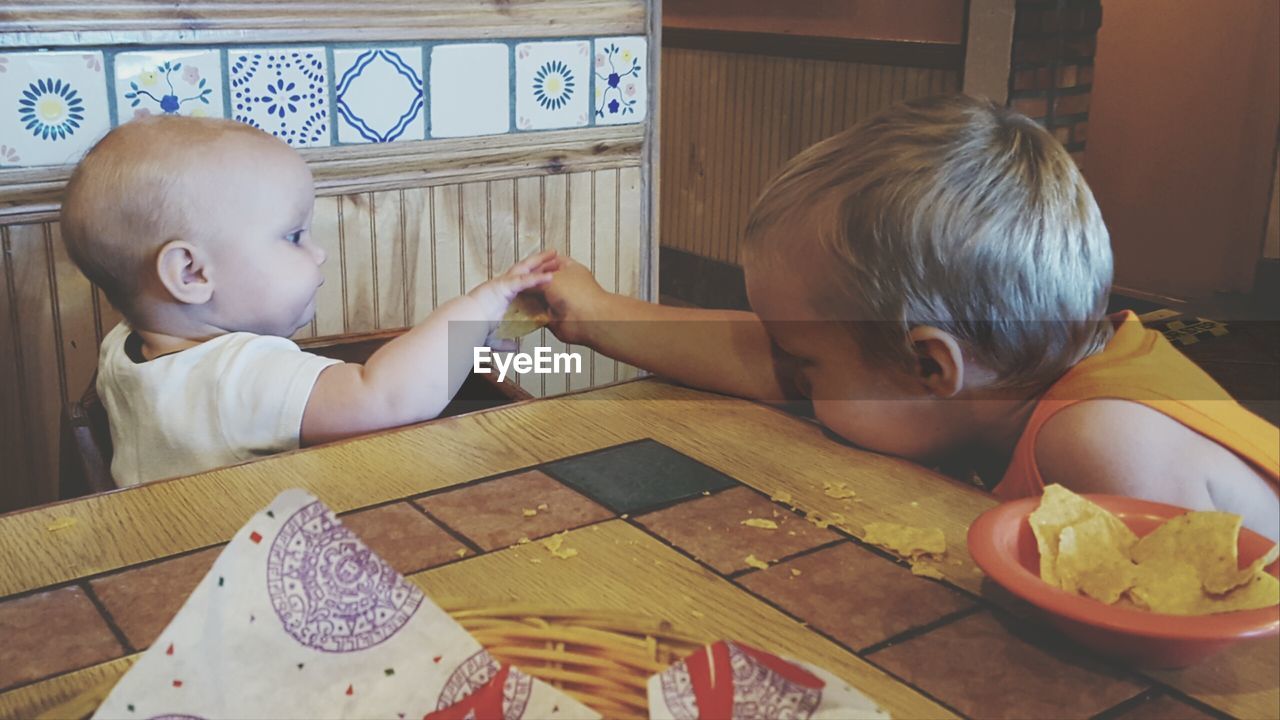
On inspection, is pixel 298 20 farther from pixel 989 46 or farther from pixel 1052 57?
pixel 1052 57

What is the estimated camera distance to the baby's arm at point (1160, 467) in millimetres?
797

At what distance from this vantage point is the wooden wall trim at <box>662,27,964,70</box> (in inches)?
127

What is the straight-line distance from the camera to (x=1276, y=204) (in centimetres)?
362

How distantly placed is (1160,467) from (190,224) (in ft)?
3.06

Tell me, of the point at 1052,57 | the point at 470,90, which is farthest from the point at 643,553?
the point at 1052,57

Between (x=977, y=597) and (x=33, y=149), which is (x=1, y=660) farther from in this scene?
(x=33, y=149)

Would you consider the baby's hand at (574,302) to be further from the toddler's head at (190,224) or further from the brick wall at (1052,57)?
the brick wall at (1052,57)

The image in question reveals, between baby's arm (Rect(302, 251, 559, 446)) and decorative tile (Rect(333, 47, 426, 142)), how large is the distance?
0.61 m

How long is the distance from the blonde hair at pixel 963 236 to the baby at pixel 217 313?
41cm

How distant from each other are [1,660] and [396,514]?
255 millimetres

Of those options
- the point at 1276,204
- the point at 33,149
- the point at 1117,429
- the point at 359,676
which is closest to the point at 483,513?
the point at 359,676

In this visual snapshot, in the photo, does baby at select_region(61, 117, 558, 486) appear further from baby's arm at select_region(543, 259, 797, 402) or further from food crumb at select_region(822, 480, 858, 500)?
food crumb at select_region(822, 480, 858, 500)

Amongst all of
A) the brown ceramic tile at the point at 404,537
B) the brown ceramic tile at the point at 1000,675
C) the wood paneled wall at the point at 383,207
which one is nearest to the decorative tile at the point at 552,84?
the wood paneled wall at the point at 383,207
